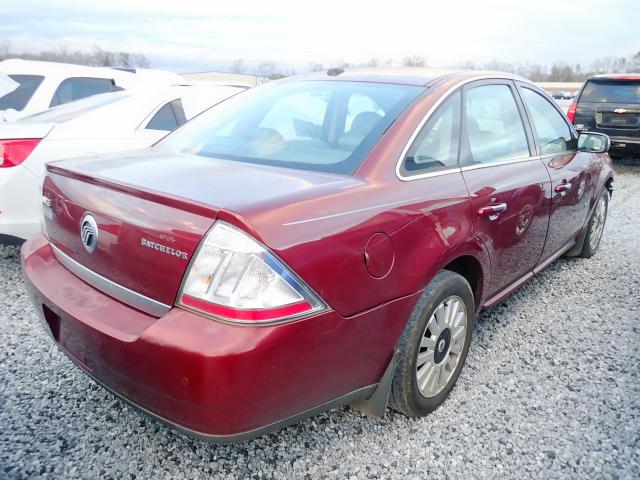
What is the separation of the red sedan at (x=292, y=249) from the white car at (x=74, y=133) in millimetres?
1465

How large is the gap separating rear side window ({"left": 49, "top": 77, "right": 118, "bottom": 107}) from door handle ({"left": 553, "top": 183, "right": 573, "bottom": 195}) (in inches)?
229

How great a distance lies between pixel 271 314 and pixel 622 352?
246cm

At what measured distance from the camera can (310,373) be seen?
66.3 inches

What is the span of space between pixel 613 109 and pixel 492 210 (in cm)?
808

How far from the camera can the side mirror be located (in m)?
3.73

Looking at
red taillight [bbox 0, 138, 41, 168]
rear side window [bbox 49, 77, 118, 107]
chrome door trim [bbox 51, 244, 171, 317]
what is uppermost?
rear side window [bbox 49, 77, 118, 107]

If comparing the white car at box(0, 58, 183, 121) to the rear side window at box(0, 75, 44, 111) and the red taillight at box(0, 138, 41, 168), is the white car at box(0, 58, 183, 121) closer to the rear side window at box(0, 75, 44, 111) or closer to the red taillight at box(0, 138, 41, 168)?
the rear side window at box(0, 75, 44, 111)

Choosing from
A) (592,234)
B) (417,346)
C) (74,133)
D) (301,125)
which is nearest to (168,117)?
(74,133)

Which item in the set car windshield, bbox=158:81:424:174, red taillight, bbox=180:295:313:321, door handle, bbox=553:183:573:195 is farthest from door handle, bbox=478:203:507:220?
red taillight, bbox=180:295:313:321

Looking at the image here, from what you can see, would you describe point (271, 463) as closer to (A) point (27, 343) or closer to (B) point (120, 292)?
(B) point (120, 292)

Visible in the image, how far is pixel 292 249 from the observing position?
1.57 m

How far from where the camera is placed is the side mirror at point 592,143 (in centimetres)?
373

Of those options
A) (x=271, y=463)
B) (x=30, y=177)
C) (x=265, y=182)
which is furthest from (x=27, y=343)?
(x=265, y=182)

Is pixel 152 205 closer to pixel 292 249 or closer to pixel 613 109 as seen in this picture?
pixel 292 249
